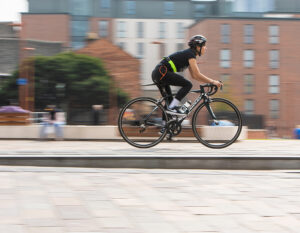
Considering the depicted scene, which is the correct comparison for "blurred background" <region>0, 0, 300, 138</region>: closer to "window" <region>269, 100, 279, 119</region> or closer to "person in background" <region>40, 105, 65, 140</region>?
"window" <region>269, 100, 279, 119</region>

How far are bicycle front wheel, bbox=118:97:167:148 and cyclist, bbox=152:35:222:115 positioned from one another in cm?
26

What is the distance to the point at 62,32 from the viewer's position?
75500mm

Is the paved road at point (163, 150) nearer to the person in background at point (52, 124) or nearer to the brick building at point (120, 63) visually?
the person in background at point (52, 124)

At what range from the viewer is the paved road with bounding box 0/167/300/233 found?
10.7 ft

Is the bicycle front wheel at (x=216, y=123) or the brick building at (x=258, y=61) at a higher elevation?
the brick building at (x=258, y=61)

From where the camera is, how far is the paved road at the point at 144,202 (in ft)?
10.7

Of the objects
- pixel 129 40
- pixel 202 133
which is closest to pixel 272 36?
pixel 129 40

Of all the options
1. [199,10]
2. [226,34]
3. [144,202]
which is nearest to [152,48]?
[199,10]

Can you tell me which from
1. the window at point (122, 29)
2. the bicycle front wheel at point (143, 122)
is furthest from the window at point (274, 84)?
the bicycle front wheel at point (143, 122)

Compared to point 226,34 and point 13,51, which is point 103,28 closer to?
point 226,34

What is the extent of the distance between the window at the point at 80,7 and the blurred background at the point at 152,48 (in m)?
0.16

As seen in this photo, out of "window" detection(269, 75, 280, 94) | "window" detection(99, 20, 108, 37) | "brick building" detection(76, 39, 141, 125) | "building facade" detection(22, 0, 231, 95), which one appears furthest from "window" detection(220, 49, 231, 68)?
"window" detection(99, 20, 108, 37)

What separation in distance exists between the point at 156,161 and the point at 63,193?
2.14 meters

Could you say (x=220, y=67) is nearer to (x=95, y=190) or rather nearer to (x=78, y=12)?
(x=78, y=12)
